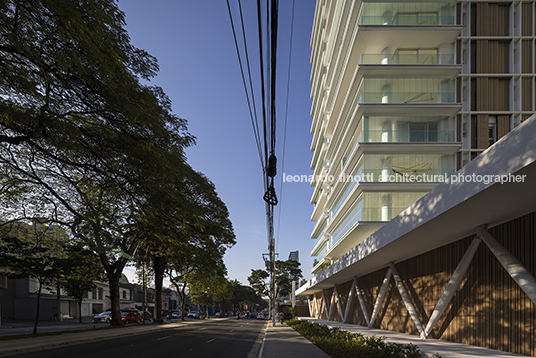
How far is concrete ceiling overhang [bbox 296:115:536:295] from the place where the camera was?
748 cm

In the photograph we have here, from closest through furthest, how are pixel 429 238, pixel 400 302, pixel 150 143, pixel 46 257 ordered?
pixel 150 143 < pixel 429 238 < pixel 400 302 < pixel 46 257

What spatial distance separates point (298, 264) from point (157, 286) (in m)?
51.3

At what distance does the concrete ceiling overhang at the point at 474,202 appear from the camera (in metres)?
7.48

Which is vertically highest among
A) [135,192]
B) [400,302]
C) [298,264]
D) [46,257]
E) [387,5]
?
[387,5]

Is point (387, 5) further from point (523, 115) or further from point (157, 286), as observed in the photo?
point (157, 286)

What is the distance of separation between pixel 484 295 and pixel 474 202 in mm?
3775

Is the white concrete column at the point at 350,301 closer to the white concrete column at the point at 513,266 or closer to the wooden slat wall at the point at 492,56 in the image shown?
the white concrete column at the point at 513,266

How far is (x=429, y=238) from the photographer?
1334 cm

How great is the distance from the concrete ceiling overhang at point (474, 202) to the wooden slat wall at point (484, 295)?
407 mm

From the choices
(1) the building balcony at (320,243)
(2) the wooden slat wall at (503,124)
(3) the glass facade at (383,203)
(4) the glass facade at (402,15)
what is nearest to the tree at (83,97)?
(3) the glass facade at (383,203)

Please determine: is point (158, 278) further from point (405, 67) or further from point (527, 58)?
point (527, 58)

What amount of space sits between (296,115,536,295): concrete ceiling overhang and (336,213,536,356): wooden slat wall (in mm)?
407

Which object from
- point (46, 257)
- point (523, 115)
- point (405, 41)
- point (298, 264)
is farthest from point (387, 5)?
point (298, 264)

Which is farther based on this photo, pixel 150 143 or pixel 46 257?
pixel 46 257
